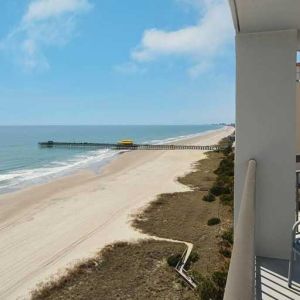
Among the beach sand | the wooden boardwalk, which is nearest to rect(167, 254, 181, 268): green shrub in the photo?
the beach sand

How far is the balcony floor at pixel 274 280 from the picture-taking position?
2.79 meters

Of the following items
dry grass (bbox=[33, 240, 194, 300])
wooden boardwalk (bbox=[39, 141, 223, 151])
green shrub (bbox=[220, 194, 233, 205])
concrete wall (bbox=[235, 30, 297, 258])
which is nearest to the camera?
concrete wall (bbox=[235, 30, 297, 258])

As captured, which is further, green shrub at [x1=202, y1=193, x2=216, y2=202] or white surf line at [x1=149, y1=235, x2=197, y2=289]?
green shrub at [x1=202, y1=193, x2=216, y2=202]

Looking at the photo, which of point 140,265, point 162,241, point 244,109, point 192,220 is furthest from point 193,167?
point 244,109

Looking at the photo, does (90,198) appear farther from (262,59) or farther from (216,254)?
(262,59)

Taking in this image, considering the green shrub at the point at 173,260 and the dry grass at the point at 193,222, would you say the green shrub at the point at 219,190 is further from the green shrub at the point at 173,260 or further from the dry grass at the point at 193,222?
the green shrub at the point at 173,260

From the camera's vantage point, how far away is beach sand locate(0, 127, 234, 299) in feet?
36.5

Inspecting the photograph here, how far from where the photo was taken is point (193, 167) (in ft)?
118

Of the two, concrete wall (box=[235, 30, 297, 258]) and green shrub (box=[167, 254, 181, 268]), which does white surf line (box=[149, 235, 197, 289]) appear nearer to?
green shrub (box=[167, 254, 181, 268])

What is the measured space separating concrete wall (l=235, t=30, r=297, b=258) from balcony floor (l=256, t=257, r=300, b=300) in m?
0.17

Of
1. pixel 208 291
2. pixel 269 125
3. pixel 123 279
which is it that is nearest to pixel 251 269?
pixel 269 125

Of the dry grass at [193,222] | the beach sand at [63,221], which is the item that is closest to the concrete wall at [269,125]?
the dry grass at [193,222]

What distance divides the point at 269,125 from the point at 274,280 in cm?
141

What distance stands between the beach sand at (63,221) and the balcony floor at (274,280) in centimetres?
745
